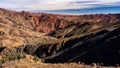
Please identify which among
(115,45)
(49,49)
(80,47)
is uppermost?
(115,45)

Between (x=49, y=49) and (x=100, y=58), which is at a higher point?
(x=100, y=58)

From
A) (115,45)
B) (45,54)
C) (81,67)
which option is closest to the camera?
(81,67)

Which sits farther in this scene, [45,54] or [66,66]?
[45,54]

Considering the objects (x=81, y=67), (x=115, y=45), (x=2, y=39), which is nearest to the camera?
(x=81, y=67)

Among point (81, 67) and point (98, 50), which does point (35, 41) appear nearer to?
point (98, 50)

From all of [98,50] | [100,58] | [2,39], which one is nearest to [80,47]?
[98,50]

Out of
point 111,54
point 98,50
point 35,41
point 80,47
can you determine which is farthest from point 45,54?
point 35,41

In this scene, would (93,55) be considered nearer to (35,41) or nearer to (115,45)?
(115,45)

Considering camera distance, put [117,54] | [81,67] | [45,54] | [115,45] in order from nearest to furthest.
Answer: [81,67]
[117,54]
[115,45]
[45,54]

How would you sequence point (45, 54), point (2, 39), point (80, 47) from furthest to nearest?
point (2, 39) < point (45, 54) < point (80, 47)
